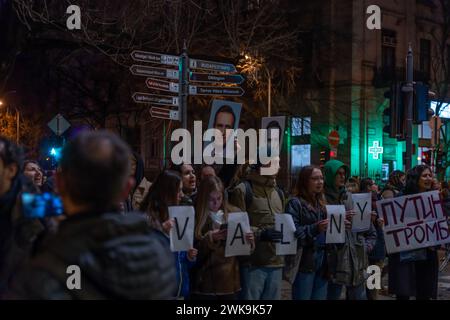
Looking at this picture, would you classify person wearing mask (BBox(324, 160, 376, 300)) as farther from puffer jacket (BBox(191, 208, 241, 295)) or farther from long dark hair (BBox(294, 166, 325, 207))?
puffer jacket (BBox(191, 208, 241, 295))

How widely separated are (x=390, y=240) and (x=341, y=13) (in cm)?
2521

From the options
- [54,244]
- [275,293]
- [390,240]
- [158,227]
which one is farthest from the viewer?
[390,240]

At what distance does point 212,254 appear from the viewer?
568cm

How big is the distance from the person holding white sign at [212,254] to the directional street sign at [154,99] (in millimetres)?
3410

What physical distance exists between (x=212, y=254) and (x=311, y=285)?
44.3 inches

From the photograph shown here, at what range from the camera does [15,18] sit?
13.1 meters

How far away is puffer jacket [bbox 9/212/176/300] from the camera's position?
7.00 ft

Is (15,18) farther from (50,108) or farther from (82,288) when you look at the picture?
(50,108)

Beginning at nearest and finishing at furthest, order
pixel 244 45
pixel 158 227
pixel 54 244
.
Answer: pixel 54 244, pixel 158 227, pixel 244 45

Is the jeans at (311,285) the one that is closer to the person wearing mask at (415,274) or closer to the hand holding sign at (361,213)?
the hand holding sign at (361,213)

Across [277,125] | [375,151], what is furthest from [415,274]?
[375,151]

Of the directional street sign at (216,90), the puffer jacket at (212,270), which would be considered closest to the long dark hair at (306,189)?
the puffer jacket at (212,270)

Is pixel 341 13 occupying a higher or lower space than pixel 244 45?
higher

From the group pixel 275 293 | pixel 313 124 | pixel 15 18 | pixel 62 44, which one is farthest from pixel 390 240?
pixel 313 124
